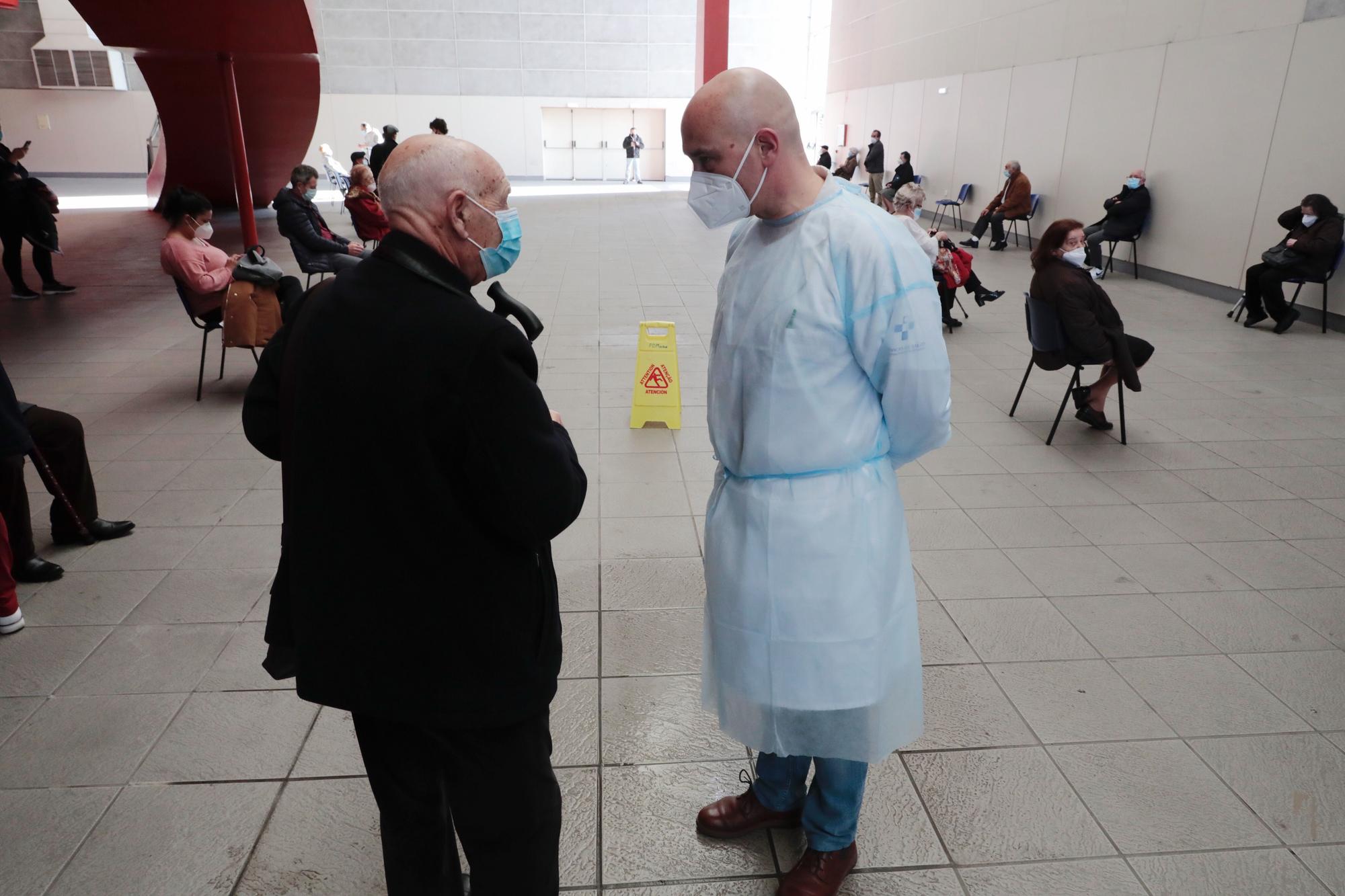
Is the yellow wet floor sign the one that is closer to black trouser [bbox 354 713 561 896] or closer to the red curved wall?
black trouser [bbox 354 713 561 896]

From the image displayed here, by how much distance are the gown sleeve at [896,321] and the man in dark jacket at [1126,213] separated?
9619 mm

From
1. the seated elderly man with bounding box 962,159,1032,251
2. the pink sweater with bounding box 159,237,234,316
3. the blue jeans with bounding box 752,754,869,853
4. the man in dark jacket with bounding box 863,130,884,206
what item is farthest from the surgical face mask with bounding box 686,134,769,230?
the man in dark jacket with bounding box 863,130,884,206

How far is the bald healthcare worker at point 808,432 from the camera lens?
1.76 meters

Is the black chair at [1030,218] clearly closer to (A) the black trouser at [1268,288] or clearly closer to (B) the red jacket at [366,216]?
(A) the black trouser at [1268,288]

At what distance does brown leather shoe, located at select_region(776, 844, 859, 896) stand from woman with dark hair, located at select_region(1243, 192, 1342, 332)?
26.6ft

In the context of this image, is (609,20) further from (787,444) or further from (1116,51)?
(787,444)

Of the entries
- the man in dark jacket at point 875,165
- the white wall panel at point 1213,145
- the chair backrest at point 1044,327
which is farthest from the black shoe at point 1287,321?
the man in dark jacket at point 875,165

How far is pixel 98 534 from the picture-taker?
154 inches

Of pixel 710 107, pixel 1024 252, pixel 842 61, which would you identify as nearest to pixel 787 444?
pixel 710 107

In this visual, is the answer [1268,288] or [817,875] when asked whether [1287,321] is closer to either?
[1268,288]

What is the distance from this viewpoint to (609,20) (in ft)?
81.8

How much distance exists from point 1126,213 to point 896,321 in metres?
10.2

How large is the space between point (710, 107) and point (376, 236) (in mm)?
8594

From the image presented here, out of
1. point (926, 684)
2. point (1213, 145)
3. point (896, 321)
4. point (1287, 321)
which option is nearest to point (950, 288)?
point (1287, 321)
